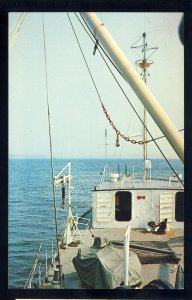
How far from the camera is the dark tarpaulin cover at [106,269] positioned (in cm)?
280

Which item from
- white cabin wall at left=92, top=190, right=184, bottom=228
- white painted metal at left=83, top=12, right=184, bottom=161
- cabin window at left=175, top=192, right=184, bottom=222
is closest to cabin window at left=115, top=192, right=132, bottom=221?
white cabin wall at left=92, top=190, right=184, bottom=228

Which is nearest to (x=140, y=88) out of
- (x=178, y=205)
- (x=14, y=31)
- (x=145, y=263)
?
(x=14, y=31)

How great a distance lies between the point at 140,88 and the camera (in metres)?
2.04

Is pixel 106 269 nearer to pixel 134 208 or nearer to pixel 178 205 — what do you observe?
pixel 178 205

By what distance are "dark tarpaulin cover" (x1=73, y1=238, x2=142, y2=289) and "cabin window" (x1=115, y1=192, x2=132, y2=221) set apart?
1161mm

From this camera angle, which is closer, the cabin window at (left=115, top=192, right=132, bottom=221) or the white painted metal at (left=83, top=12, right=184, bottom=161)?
the white painted metal at (left=83, top=12, right=184, bottom=161)

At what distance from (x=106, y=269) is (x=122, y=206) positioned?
79.4 inches

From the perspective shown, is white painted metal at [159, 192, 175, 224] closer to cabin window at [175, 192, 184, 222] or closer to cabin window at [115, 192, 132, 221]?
cabin window at [175, 192, 184, 222]

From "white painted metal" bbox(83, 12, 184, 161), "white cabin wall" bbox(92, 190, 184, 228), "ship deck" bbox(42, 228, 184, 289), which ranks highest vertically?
"white painted metal" bbox(83, 12, 184, 161)

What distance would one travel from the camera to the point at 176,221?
4363 millimetres

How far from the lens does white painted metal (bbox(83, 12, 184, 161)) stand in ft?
6.48
